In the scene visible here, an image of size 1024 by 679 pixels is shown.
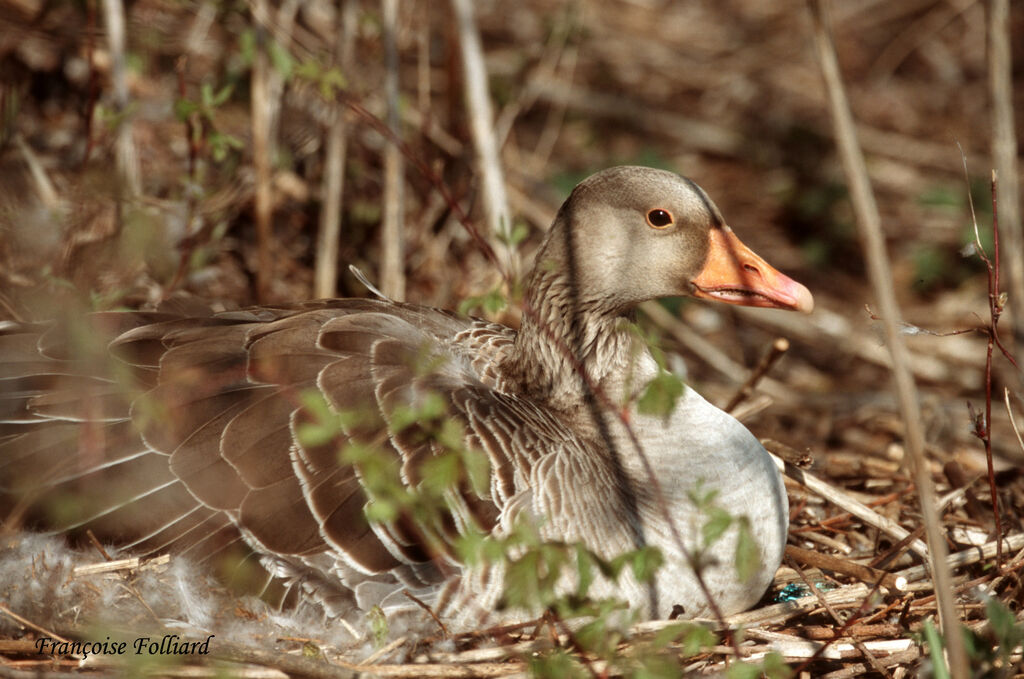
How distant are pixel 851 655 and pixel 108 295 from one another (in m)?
3.65

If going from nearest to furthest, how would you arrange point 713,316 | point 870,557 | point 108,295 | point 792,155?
1. point 870,557
2. point 108,295
3. point 713,316
4. point 792,155

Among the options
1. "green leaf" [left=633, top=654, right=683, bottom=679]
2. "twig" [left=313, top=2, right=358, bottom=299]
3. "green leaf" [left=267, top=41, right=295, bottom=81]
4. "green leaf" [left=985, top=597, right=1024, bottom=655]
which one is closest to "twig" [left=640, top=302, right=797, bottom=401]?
"twig" [left=313, top=2, right=358, bottom=299]

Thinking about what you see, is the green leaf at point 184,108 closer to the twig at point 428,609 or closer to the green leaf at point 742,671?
the twig at point 428,609

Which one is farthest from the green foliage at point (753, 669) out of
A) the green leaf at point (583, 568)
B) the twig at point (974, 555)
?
the twig at point (974, 555)

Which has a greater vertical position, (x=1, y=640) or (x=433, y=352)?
(x=433, y=352)

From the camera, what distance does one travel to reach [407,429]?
3.76 metres

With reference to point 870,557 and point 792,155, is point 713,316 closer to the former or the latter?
point 792,155

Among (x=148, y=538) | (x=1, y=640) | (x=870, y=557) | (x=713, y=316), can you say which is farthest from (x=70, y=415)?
(x=713, y=316)

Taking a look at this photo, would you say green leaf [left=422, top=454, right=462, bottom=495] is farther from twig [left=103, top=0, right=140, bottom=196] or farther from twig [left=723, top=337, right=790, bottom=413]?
twig [left=103, top=0, right=140, bottom=196]

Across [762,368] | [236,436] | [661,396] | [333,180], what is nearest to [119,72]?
[333,180]

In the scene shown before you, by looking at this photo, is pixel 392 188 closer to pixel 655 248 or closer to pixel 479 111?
pixel 479 111

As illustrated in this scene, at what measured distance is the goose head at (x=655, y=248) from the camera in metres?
4.04

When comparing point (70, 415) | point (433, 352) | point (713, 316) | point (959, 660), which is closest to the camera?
point (959, 660)

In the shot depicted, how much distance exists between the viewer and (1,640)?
358 cm
